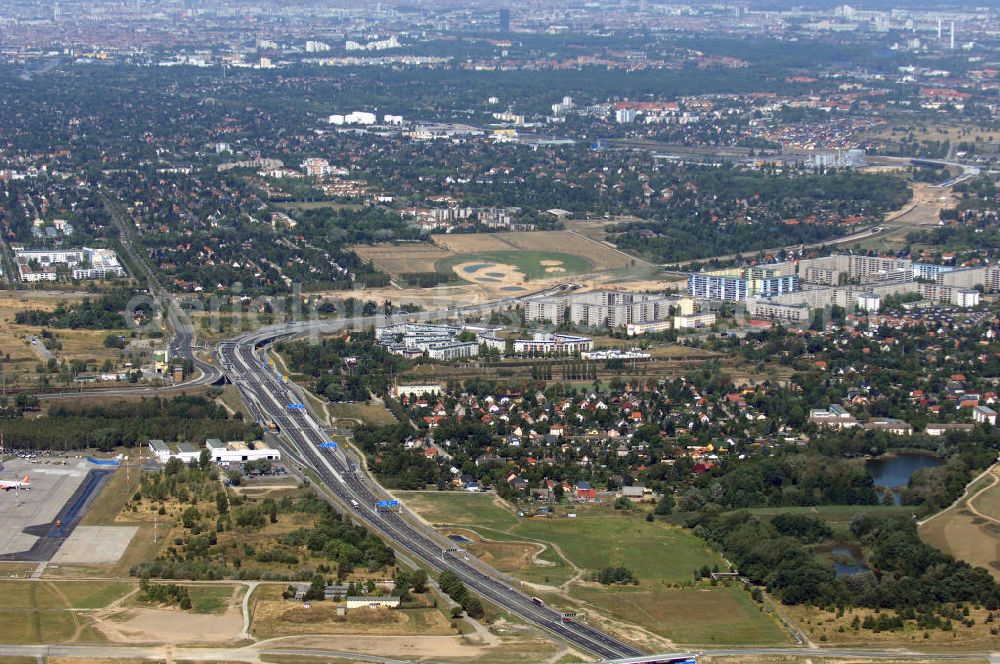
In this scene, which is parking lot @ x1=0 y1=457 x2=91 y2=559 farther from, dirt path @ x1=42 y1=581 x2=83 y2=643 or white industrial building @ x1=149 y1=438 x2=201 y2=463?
dirt path @ x1=42 y1=581 x2=83 y2=643

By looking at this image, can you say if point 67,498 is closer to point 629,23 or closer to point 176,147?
point 176,147

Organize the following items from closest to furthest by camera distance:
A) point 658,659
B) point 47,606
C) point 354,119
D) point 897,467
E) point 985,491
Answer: point 658,659 → point 47,606 → point 985,491 → point 897,467 → point 354,119

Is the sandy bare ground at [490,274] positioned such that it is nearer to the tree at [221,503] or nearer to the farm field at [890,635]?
the tree at [221,503]

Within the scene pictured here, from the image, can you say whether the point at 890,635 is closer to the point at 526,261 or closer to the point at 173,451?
the point at 173,451

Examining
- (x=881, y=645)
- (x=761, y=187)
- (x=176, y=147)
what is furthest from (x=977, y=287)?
(x=176, y=147)

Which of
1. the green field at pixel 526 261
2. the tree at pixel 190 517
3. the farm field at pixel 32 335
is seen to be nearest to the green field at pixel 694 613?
the tree at pixel 190 517

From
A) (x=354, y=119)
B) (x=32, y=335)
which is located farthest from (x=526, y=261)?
(x=354, y=119)

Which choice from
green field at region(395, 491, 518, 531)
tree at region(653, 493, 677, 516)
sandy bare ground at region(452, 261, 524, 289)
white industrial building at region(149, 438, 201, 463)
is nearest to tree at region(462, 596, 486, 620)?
green field at region(395, 491, 518, 531)
